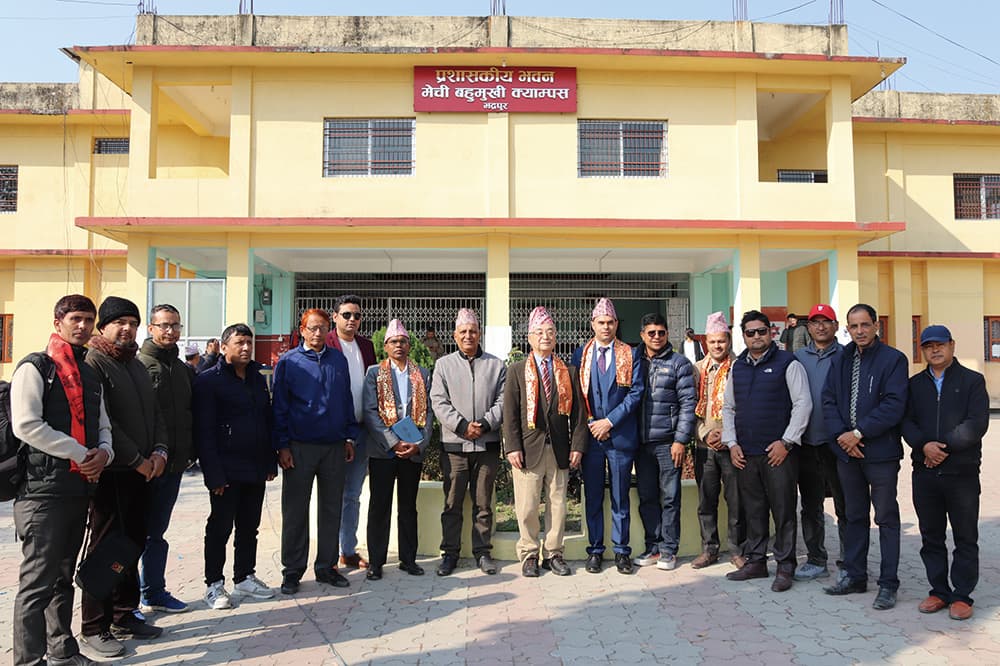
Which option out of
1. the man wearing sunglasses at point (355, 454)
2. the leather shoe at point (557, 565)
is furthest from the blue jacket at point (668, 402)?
the man wearing sunglasses at point (355, 454)

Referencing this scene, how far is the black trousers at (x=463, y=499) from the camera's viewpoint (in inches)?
197

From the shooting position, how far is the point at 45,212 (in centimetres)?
1519

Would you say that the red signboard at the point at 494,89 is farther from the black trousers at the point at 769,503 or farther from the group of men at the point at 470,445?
the black trousers at the point at 769,503

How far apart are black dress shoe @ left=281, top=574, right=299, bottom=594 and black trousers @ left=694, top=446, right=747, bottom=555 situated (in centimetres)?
287

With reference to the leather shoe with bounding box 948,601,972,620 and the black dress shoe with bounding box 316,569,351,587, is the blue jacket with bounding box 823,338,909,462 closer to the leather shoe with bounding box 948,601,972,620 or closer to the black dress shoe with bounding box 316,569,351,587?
the leather shoe with bounding box 948,601,972,620

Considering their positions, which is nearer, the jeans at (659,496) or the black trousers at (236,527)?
the black trousers at (236,527)

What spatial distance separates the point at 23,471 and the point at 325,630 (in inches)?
68.8

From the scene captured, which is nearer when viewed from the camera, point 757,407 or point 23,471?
point 23,471

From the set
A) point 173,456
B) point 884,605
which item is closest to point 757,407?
point 884,605

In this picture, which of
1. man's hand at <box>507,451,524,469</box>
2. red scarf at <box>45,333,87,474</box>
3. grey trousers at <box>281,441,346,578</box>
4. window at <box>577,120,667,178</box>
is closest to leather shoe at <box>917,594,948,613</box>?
man's hand at <box>507,451,524,469</box>

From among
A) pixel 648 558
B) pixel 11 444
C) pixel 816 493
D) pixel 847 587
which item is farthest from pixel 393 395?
pixel 847 587

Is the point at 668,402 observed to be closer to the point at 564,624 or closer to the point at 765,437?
the point at 765,437

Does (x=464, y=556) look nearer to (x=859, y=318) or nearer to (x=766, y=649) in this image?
(x=766, y=649)

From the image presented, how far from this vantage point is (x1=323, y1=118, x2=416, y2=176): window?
1204 cm
